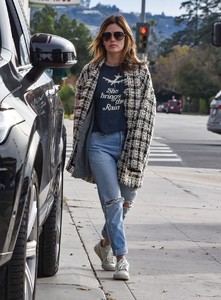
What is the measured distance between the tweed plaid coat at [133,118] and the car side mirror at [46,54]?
1.80m

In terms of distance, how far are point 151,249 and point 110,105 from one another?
6.26 ft

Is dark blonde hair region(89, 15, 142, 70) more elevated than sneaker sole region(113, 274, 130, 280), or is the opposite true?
dark blonde hair region(89, 15, 142, 70)

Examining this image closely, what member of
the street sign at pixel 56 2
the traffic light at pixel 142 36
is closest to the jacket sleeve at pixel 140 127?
the street sign at pixel 56 2

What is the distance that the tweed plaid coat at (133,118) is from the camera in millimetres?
7637

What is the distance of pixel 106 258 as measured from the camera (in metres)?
8.04

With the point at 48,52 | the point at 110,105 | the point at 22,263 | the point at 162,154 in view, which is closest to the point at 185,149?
the point at 162,154

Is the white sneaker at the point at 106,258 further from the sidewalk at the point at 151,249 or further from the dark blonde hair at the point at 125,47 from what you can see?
the dark blonde hair at the point at 125,47

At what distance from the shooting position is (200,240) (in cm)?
993

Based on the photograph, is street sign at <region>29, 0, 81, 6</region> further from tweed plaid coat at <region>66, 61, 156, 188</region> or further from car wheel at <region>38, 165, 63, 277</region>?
car wheel at <region>38, 165, 63, 277</region>

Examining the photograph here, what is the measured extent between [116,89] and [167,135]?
2988 cm

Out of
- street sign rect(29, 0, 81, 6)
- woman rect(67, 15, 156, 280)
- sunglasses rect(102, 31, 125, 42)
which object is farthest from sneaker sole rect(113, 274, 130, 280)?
street sign rect(29, 0, 81, 6)

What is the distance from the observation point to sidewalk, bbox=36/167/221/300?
7.26 m

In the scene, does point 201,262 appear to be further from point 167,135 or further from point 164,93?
point 164,93

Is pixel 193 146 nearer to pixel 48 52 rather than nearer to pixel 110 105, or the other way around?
pixel 110 105
